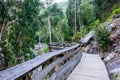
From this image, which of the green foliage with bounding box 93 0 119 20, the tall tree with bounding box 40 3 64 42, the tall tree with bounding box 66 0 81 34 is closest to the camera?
the green foliage with bounding box 93 0 119 20

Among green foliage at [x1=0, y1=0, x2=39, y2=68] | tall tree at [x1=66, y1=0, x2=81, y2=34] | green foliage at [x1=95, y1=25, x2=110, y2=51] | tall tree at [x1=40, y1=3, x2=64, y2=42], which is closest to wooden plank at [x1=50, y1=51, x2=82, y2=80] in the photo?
green foliage at [x1=95, y1=25, x2=110, y2=51]

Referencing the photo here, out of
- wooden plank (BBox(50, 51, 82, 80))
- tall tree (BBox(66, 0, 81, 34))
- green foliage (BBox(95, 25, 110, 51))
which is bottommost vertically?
wooden plank (BBox(50, 51, 82, 80))

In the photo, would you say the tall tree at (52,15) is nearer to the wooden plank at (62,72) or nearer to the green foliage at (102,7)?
the green foliage at (102,7)

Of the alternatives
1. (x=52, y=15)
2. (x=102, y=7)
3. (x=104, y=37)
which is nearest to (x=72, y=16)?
(x=52, y=15)

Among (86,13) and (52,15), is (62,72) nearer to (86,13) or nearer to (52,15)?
(86,13)

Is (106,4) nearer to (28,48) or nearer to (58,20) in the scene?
(28,48)

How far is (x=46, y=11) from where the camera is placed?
134 feet

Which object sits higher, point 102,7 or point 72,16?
point 102,7

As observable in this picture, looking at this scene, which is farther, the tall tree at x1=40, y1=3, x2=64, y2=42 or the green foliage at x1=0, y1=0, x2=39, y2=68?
the tall tree at x1=40, y1=3, x2=64, y2=42

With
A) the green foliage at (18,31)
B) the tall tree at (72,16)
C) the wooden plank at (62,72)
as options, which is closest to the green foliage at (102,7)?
the tall tree at (72,16)

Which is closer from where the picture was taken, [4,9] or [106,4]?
[4,9]

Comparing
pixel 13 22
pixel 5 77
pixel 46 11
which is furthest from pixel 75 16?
pixel 5 77

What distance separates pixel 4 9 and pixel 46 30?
31544 mm

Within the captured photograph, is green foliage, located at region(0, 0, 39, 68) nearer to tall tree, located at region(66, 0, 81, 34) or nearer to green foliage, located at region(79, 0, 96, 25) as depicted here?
green foliage, located at region(79, 0, 96, 25)
